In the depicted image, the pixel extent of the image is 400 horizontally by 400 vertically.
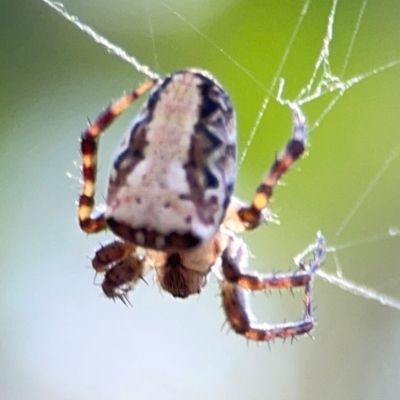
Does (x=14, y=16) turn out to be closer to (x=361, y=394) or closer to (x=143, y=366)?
(x=143, y=366)

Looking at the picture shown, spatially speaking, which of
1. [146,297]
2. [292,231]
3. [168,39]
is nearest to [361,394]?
[292,231]

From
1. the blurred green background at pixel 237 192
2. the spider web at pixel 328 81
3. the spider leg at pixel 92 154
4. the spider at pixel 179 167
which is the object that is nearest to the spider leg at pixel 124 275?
the spider leg at pixel 92 154

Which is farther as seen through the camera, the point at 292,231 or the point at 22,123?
the point at 22,123

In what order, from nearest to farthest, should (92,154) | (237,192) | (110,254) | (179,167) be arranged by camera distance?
(179,167) < (92,154) < (110,254) < (237,192)

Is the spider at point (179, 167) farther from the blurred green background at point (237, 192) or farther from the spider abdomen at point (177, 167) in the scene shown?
the blurred green background at point (237, 192)

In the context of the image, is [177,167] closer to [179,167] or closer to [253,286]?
[179,167]

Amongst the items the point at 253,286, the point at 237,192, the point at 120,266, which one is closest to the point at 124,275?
the point at 120,266
